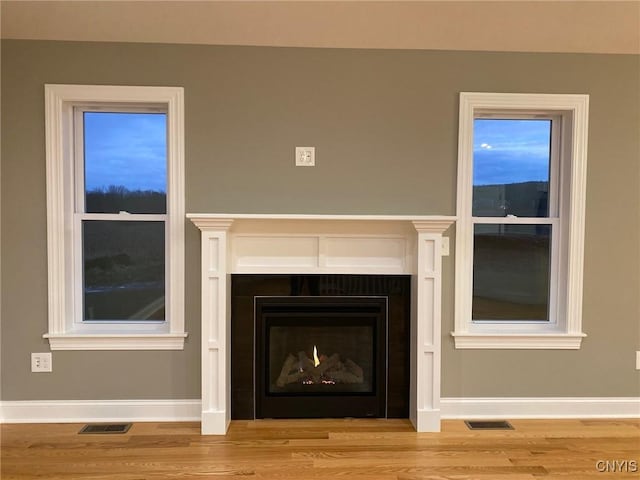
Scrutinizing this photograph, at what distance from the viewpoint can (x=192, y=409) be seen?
266 centimetres

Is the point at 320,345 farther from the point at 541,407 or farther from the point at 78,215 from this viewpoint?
the point at 78,215

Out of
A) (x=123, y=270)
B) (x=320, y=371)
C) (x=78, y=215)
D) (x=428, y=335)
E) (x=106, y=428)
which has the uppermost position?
(x=78, y=215)

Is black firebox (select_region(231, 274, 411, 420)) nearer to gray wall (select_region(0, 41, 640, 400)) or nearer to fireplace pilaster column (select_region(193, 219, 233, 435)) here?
fireplace pilaster column (select_region(193, 219, 233, 435))

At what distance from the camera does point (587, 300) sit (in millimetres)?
2742

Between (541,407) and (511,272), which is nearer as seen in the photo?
(541,407)

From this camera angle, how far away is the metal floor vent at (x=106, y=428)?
252 cm

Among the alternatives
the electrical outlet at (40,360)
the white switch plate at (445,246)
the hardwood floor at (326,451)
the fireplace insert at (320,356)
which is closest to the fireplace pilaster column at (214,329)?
the hardwood floor at (326,451)

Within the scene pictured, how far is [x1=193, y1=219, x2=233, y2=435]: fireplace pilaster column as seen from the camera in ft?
7.99

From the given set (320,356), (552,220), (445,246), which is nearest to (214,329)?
(320,356)

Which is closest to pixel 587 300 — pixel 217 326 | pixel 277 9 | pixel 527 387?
pixel 527 387

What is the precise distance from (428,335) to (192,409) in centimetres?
151

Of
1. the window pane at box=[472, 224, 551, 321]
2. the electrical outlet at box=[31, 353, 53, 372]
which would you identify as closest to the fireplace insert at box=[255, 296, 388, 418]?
the window pane at box=[472, 224, 551, 321]

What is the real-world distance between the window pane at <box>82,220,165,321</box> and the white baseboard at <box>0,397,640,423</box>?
54 centimetres

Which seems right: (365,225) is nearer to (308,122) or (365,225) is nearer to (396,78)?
(308,122)
